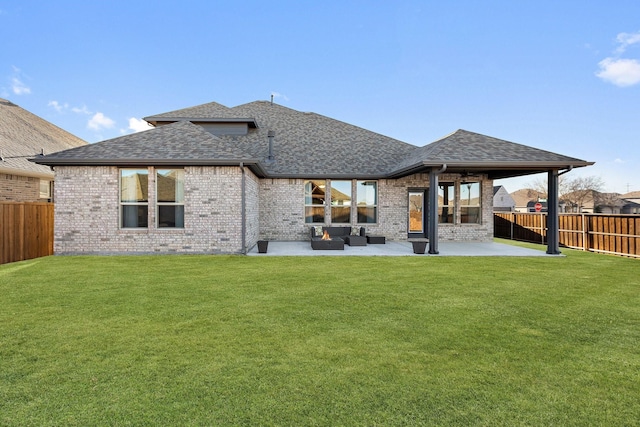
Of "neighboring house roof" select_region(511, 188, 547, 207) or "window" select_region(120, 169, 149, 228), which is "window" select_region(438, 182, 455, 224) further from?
"neighboring house roof" select_region(511, 188, 547, 207)

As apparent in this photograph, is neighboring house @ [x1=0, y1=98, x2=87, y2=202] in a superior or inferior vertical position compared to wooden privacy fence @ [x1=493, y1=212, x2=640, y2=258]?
superior

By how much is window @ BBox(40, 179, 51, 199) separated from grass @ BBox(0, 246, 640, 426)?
12.4 meters

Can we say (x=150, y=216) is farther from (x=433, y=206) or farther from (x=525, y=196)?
(x=525, y=196)

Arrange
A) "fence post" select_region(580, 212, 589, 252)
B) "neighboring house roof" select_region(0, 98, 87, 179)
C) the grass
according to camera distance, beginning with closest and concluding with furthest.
Result: the grass
"fence post" select_region(580, 212, 589, 252)
"neighboring house roof" select_region(0, 98, 87, 179)

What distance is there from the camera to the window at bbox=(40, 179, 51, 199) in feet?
54.2

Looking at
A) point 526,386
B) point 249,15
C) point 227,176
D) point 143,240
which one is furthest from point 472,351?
point 249,15

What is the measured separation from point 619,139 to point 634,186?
195ft

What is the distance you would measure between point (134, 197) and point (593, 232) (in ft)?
58.1

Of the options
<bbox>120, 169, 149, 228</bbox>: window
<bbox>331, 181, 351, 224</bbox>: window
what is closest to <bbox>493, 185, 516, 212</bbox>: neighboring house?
<bbox>331, 181, 351, 224</bbox>: window

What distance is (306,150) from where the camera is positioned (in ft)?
53.9

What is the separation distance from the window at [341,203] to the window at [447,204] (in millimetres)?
4489

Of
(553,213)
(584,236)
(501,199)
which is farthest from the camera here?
(501,199)

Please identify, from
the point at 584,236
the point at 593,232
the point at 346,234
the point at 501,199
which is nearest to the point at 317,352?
the point at 346,234

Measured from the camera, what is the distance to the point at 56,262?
9.39m
